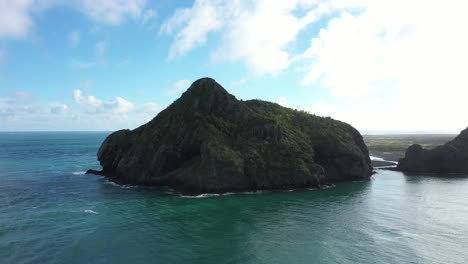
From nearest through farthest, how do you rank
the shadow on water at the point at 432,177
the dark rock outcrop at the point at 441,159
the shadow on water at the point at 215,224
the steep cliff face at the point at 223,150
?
1. the shadow on water at the point at 215,224
2. the steep cliff face at the point at 223,150
3. the shadow on water at the point at 432,177
4. the dark rock outcrop at the point at 441,159

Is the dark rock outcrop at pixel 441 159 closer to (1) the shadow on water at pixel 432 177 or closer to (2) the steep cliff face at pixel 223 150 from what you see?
(1) the shadow on water at pixel 432 177

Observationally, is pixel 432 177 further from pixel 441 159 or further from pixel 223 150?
pixel 223 150

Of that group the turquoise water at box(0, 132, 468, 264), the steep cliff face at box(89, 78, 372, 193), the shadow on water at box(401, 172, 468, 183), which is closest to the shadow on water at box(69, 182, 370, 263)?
the turquoise water at box(0, 132, 468, 264)

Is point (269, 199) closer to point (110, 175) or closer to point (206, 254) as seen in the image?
point (206, 254)

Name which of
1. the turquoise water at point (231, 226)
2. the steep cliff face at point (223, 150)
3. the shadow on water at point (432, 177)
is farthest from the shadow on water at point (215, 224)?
the shadow on water at point (432, 177)

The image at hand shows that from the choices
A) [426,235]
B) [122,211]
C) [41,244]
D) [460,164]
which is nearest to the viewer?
[41,244]

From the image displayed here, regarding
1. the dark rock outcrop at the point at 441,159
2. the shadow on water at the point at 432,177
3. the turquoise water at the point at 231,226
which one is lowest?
the turquoise water at the point at 231,226

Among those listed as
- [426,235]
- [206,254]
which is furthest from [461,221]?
[206,254]
